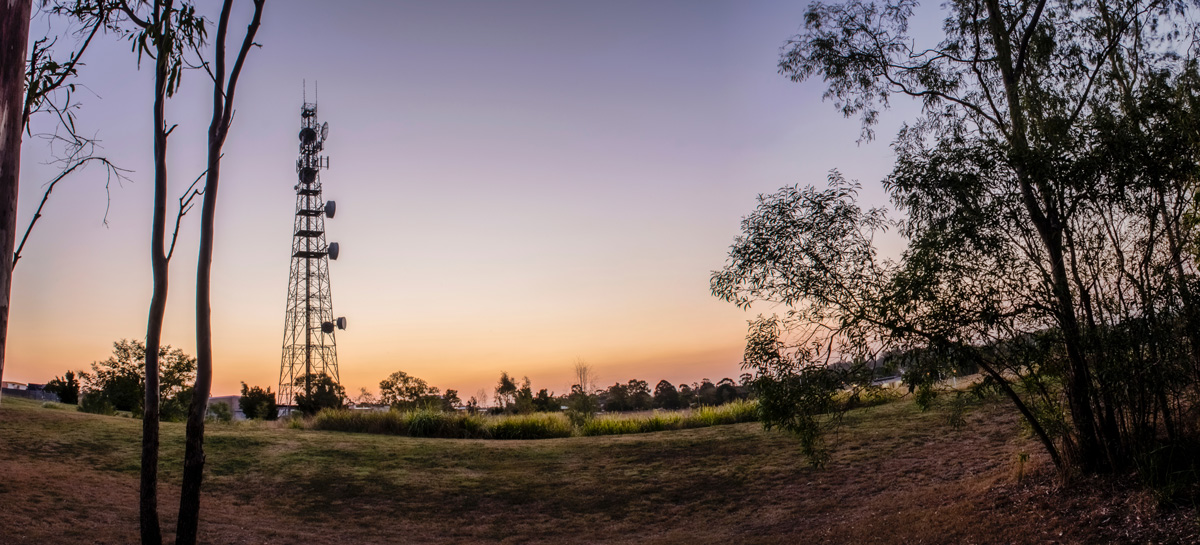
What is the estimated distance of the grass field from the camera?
8.47 m

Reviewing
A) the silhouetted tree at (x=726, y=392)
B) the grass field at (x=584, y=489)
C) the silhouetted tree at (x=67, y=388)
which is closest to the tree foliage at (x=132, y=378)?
the silhouetted tree at (x=67, y=388)

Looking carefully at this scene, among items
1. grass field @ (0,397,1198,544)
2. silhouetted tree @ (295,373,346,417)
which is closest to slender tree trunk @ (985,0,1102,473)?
grass field @ (0,397,1198,544)

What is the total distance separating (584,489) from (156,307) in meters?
7.46

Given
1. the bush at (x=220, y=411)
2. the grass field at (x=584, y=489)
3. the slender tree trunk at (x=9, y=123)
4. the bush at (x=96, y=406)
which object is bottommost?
the grass field at (x=584, y=489)

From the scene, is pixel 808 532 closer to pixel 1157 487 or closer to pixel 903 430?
pixel 1157 487

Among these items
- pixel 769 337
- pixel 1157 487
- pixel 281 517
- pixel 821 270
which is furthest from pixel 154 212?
pixel 1157 487

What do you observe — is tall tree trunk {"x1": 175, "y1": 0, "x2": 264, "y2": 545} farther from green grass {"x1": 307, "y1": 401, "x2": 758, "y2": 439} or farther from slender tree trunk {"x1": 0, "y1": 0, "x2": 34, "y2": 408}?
green grass {"x1": 307, "y1": 401, "x2": 758, "y2": 439}

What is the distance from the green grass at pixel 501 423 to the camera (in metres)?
18.6

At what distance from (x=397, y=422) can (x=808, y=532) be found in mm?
12541

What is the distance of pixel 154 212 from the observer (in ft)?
26.1

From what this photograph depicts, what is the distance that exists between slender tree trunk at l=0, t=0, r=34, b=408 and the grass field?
5.76 meters

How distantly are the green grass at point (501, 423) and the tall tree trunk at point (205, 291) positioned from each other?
422 inches

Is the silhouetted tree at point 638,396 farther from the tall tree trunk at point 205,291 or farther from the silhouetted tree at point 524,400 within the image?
the tall tree trunk at point 205,291

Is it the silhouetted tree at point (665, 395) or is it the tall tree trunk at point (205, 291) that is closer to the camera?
the tall tree trunk at point (205, 291)
